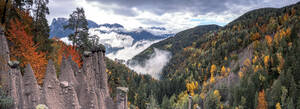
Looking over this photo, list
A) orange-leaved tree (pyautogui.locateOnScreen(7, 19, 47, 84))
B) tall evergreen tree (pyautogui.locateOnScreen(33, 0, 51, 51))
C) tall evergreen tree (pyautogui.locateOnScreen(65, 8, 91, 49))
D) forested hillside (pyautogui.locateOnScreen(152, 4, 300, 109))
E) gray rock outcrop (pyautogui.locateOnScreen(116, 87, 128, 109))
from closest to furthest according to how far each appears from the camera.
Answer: gray rock outcrop (pyautogui.locateOnScreen(116, 87, 128, 109)) → orange-leaved tree (pyautogui.locateOnScreen(7, 19, 47, 84)) → tall evergreen tree (pyautogui.locateOnScreen(33, 0, 51, 51)) → tall evergreen tree (pyautogui.locateOnScreen(65, 8, 91, 49)) → forested hillside (pyautogui.locateOnScreen(152, 4, 300, 109))

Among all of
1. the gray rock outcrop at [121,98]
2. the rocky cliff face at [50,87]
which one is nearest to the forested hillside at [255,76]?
the gray rock outcrop at [121,98]

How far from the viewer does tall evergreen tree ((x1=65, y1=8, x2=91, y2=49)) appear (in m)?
28.2

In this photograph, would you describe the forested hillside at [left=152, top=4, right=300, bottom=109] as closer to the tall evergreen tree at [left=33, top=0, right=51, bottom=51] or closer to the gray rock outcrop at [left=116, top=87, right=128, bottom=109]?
the gray rock outcrop at [left=116, top=87, right=128, bottom=109]

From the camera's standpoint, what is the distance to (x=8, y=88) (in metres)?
8.98

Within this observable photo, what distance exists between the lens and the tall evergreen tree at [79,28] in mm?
28250

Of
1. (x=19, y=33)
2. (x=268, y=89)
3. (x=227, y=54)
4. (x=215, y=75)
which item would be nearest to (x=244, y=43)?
(x=227, y=54)

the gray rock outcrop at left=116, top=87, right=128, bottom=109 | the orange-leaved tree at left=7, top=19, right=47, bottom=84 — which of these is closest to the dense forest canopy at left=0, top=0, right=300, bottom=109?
the orange-leaved tree at left=7, top=19, right=47, bottom=84

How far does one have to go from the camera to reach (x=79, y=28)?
29.0m

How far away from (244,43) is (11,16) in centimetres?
17443

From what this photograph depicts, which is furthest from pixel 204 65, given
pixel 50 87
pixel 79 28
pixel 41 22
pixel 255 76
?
pixel 50 87

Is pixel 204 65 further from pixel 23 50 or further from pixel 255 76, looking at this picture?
pixel 23 50

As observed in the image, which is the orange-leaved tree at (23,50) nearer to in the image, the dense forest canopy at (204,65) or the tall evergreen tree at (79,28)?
the dense forest canopy at (204,65)

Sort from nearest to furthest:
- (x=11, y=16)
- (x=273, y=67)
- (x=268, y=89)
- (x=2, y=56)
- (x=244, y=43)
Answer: (x=2, y=56)
(x=11, y=16)
(x=268, y=89)
(x=273, y=67)
(x=244, y=43)

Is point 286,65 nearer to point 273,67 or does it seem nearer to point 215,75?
point 273,67
